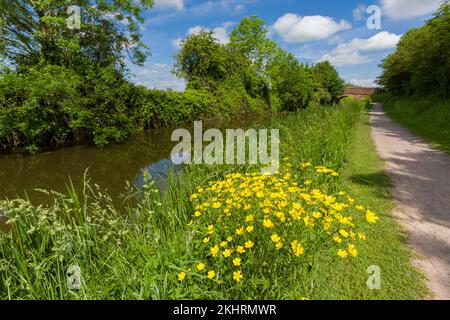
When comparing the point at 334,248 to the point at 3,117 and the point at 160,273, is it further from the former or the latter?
the point at 3,117

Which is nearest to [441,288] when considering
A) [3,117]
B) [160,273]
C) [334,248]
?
[334,248]

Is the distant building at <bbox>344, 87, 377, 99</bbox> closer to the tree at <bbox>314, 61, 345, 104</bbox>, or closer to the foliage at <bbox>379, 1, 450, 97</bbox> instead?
the tree at <bbox>314, 61, 345, 104</bbox>

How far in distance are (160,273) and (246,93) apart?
99.6 feet

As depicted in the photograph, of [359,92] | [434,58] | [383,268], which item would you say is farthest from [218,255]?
[359,92]

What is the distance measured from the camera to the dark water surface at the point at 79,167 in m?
6.94

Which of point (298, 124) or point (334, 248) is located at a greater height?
point (298, 124)

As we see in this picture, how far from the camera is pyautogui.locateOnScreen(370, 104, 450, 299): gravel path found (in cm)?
278

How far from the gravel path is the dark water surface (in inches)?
251

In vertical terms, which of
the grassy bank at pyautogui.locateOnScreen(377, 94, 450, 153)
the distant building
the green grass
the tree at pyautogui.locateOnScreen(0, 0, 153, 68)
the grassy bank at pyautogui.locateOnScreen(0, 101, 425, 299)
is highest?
the distant building

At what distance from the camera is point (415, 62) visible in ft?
70.2

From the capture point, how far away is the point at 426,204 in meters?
4.21

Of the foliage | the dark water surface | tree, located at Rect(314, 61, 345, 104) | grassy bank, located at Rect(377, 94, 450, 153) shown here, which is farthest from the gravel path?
tree, located at Rect(314, 61, 345, 104)

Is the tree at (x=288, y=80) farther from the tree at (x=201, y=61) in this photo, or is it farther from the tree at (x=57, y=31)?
the tree at (x=57, y=31)

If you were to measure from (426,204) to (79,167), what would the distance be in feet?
33.9
